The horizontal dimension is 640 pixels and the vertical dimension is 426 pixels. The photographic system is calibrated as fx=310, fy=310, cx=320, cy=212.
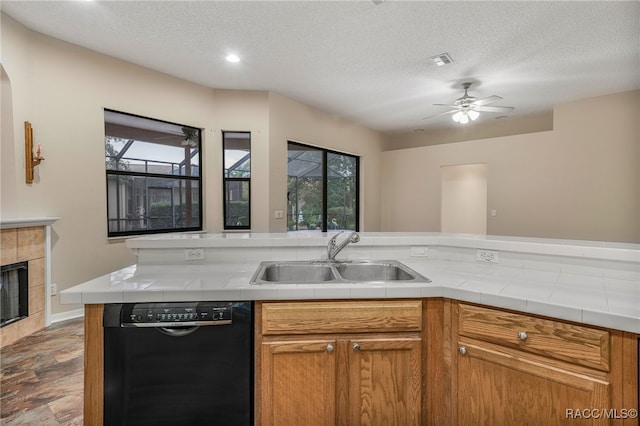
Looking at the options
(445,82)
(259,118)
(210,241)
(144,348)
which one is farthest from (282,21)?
(144,348)

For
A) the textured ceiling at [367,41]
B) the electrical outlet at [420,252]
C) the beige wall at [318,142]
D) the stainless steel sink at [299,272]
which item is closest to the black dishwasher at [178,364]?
the stainless steel sink at [299,272]

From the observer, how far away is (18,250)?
2.73m

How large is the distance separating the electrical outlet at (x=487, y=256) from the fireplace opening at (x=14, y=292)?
3.66 meters

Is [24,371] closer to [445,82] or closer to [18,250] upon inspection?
[18,250]

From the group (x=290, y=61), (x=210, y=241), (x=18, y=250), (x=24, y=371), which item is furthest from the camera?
(x=290, y=61)

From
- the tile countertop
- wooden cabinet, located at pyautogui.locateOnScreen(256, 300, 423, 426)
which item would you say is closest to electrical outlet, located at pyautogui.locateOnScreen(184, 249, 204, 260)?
the tile countertop

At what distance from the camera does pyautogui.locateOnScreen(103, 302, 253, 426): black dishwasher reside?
1245 mm

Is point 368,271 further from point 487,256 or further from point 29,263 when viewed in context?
point 29,263

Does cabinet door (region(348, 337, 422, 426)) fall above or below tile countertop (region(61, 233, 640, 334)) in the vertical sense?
below

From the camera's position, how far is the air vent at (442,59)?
3.37 metres

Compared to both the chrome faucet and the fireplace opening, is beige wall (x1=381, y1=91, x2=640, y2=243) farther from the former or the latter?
the fireplace opening

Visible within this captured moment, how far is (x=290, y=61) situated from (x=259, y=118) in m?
1.06

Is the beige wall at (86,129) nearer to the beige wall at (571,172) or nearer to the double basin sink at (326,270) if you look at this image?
the double basin sink at (326,270)

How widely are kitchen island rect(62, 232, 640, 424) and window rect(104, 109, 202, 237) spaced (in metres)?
2.44
